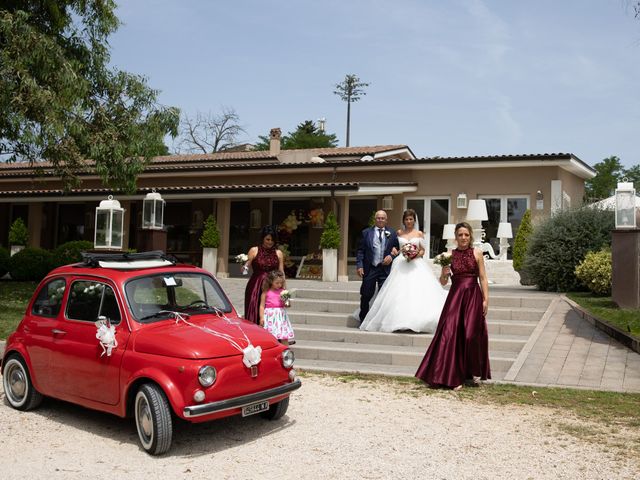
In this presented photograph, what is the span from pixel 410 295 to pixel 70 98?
343 inches

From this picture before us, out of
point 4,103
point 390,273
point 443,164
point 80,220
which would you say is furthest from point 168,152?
point 390,273

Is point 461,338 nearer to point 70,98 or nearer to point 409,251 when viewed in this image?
point 409,251

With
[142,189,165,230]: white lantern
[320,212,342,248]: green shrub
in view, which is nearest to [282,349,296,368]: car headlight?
[142,189,165,230]: white lantern

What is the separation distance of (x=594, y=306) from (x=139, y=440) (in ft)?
28.8

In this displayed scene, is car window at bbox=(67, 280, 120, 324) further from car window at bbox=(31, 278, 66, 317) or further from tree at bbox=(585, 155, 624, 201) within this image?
tree at bbox=(585, 155, 624, 201)

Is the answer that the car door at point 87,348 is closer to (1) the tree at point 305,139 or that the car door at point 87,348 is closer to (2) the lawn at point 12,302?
(2) the lawn at point 12,302

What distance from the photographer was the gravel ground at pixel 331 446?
4.46 metres

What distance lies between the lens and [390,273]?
9.63 m

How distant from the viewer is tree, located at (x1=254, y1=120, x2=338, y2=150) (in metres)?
56.3

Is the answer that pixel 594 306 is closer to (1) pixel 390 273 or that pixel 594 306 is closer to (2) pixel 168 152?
(1) pixel 390 273

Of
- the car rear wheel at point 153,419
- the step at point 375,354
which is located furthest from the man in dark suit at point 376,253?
the car rear wheel at point 153,419

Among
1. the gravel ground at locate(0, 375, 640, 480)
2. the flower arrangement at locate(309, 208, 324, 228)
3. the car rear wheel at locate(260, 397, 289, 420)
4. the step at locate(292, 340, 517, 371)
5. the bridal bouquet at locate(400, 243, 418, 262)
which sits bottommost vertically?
the gravel ground at locate(0, 375, 640, 480)

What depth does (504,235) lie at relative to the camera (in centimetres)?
1761

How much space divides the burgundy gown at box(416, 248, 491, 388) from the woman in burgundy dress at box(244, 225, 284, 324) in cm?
261
